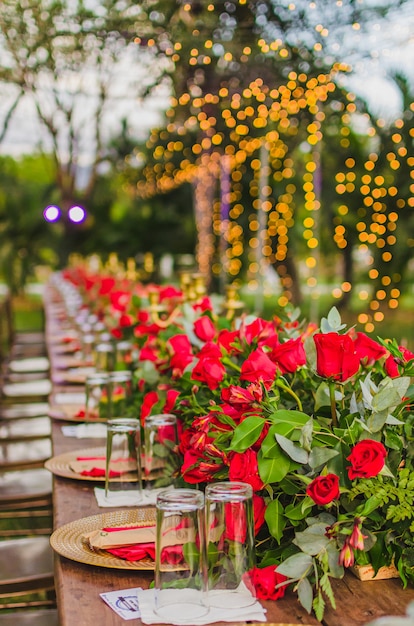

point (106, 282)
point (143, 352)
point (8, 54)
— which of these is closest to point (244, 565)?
point (143, 352)

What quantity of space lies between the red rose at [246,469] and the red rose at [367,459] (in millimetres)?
153

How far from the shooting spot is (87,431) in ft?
9.27

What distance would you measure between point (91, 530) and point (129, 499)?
237mm

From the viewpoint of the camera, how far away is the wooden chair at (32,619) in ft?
7.53

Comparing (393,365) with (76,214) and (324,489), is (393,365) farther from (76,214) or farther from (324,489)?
(76,214)

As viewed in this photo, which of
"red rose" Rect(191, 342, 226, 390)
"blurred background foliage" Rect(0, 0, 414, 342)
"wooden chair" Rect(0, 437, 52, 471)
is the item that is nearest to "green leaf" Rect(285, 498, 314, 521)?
"red rose" Rect(191, 342, 226, 390)

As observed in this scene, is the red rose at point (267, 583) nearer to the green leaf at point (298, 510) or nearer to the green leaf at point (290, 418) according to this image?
the green leaf at point (298, 510)

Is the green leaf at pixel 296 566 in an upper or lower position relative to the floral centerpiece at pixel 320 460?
lower

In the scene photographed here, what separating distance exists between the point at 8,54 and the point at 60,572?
12615 mm

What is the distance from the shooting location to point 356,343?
1915 mm

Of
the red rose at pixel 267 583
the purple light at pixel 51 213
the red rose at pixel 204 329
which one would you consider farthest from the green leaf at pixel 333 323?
the purple light at pixel 51 213

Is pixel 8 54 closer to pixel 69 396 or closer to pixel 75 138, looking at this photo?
pixel 75 138

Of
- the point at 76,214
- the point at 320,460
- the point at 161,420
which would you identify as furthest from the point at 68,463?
the point at 76,214

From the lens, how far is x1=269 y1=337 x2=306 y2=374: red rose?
1.77 m
